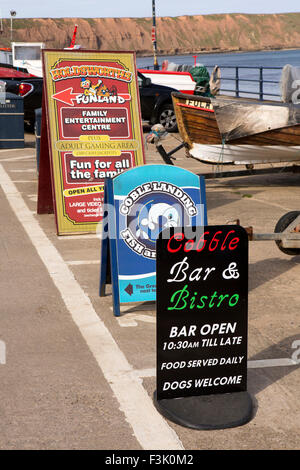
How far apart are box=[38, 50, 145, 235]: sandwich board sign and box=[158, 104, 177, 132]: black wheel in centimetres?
1110

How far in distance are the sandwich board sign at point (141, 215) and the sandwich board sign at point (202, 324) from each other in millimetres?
1758

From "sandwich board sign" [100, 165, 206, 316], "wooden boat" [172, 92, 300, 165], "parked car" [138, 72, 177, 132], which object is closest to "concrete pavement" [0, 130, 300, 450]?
"sandwich board sign" [100, 165, 206, 316]

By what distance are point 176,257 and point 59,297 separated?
2510 millimetres

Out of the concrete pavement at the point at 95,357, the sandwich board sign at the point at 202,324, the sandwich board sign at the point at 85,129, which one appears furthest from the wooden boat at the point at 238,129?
the sandwich board sign at the point at 202,324

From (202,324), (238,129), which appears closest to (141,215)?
(202,324)

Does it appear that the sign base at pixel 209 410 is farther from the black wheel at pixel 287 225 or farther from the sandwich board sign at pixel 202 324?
the black wheel at pixel 287 225

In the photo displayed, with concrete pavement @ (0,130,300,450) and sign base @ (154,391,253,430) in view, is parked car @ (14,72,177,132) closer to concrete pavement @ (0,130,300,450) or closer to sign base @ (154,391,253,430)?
concrete pavement @ (0,130,300,450)

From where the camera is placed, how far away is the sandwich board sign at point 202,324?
4262 millimetres

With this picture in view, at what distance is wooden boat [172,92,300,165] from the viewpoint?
452 inches

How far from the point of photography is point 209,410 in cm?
435

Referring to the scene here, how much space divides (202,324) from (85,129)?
509 centimetres

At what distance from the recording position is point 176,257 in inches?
167

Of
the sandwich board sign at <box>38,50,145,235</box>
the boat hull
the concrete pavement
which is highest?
the sandwich board sign at <box>38,50,145,235</box>

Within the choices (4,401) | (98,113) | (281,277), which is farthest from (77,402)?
(98,113)
